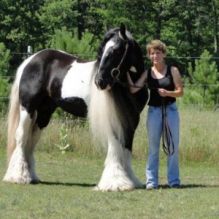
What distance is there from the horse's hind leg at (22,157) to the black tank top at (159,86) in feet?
5.75

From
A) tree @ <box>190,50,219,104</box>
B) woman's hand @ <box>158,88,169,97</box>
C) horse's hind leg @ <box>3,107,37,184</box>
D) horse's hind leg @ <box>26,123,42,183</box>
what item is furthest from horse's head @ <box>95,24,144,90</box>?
tree @ <box>190,50,219,104</box>

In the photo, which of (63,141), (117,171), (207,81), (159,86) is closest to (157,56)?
(159,86)

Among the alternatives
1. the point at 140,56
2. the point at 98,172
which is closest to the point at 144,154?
the point at 98,172

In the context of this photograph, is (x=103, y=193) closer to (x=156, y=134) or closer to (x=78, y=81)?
(x=156, y=134)

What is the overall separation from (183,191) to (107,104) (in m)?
1.27

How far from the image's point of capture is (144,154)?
1170cm

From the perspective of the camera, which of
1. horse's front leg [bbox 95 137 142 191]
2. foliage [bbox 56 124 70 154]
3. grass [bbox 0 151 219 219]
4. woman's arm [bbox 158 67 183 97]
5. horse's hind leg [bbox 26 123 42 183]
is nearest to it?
grass [bbox 0 151 219 219]

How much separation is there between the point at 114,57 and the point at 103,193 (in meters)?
1.51

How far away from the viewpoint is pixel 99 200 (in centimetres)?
705

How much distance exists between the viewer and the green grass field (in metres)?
6.38

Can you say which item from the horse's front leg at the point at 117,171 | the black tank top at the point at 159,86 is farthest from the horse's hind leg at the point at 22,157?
the black tank top at the point at 159,86

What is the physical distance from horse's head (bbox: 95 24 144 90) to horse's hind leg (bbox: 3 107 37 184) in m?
1.45

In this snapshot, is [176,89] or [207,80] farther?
[207,80]

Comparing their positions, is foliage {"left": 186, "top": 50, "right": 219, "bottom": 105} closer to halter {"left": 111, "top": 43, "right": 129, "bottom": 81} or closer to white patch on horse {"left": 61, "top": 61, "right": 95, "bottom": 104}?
white patch on horse {"left": 61, "top": 61, "right": 95, "bottom": 104}
